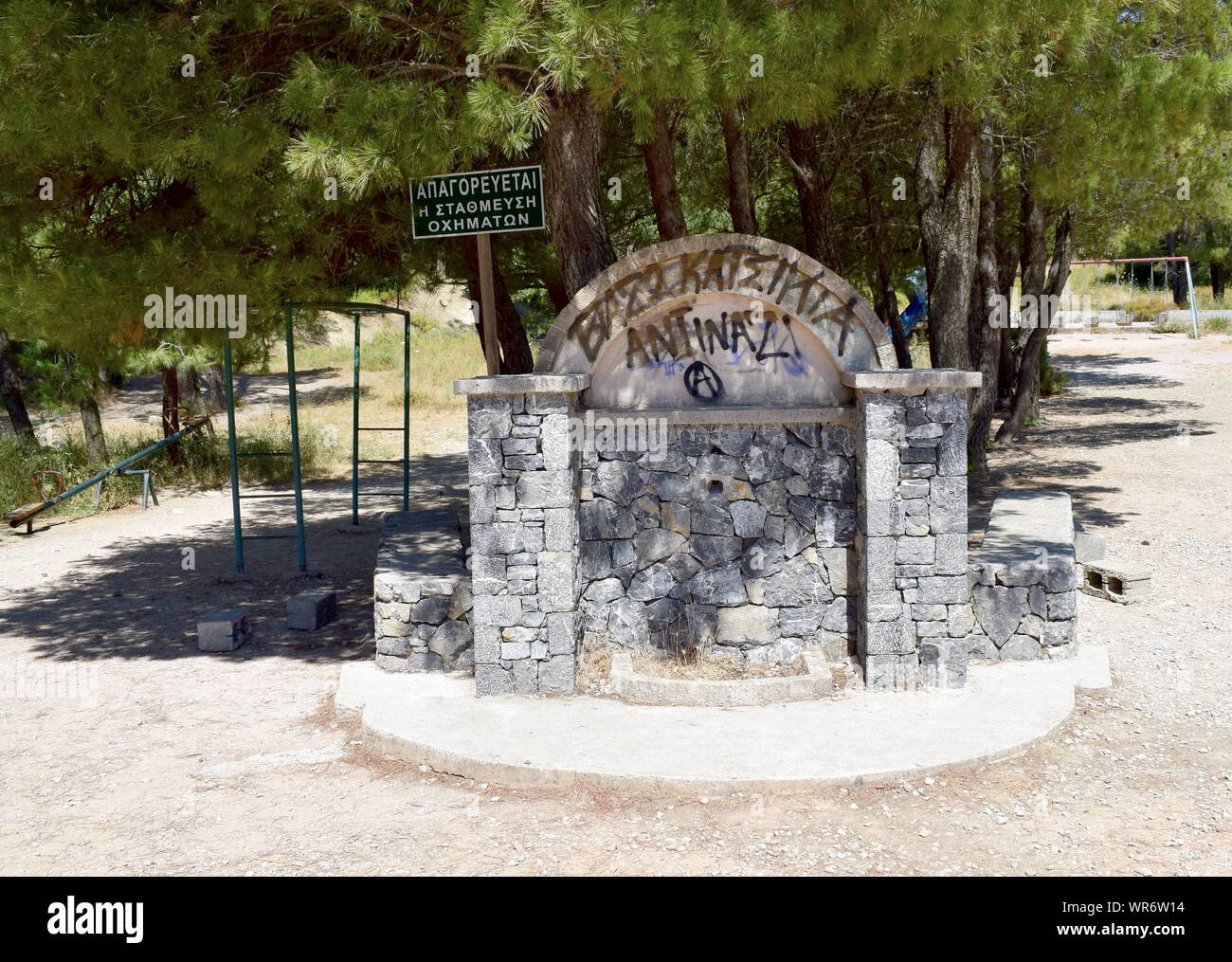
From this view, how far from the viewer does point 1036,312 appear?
1641 centimetres

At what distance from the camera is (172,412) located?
1748cm

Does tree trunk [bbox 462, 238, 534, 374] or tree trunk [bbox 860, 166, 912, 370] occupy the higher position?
tree trunk [bbox 860, 166, 912, 370]

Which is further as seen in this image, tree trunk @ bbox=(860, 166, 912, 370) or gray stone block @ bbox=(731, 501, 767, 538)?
tree trunk @ bbox=(860, 166, 912, 370)

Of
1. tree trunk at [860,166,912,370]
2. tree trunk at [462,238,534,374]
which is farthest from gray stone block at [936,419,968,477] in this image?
tree trunk at [860,166,912,370]

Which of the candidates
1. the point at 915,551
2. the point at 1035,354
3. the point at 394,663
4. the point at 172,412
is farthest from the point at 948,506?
the point at 172,412

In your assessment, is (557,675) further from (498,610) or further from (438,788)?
(438,788)

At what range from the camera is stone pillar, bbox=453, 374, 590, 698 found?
7.28 metres

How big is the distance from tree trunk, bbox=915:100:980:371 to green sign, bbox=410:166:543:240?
5054 millimetres

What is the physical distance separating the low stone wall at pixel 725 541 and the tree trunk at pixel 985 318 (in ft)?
22.7

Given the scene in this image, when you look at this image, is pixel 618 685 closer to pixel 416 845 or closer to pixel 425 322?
pixel 416 845

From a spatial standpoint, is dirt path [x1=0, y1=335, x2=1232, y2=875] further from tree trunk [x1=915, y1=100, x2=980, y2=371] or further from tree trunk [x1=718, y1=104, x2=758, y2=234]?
tree trunk [x1=718, y1=104, x2=758, y2=234]

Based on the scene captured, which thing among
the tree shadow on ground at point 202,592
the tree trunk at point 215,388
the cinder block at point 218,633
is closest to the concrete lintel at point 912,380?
the tree shadow on ground at point 202,592

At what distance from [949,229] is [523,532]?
6127mm

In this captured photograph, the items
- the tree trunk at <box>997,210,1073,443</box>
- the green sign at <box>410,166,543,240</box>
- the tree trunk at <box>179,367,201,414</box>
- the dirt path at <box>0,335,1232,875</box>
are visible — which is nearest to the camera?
the dirt path at <box>0,335,1232,875</box>
